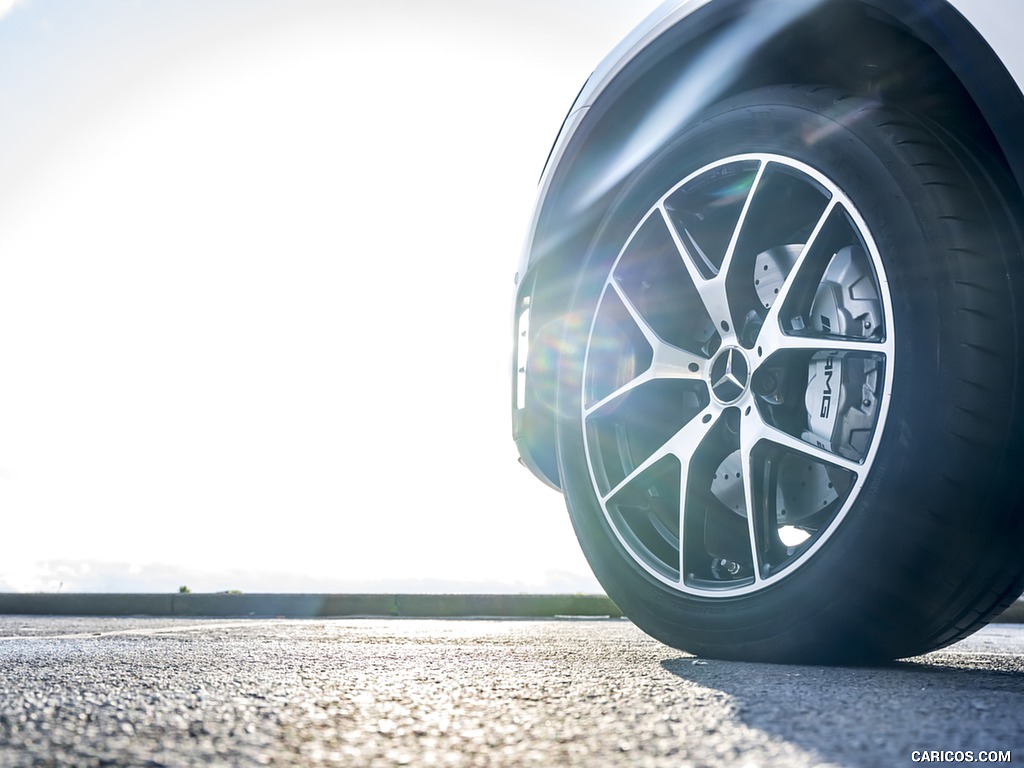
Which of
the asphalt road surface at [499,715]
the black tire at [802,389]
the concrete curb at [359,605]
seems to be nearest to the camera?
the asphalt road surface at [499,715]

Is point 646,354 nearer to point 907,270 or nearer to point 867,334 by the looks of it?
point 867,334

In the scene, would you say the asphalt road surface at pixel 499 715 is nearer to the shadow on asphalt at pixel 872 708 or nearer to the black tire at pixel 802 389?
the shadow on asphalt at pixel 872 708

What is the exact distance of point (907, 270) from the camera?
1962mm

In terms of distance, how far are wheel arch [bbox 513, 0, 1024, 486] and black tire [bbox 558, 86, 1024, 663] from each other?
0.43ft

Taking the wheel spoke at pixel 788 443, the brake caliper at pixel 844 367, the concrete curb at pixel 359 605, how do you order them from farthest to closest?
the concrete curb at pixel 359 605 → the brake caliper at pixel 844 367 → the wheel spoke at pixel 788 443

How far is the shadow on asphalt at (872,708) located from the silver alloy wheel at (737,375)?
1.19 ft

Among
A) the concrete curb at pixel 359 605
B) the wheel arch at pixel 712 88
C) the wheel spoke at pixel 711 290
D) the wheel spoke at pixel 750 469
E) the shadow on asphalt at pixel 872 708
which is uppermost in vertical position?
the wheel arch at pixel 712 88

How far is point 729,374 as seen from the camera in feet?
7.70

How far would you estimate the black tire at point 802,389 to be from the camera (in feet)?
6.23

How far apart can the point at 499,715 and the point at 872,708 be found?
0.56 m

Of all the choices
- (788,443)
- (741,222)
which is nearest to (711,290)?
(741,222)

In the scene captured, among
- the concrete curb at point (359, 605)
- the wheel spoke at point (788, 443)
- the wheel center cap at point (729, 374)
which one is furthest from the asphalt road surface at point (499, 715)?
the concrete curb at point (359, 605)

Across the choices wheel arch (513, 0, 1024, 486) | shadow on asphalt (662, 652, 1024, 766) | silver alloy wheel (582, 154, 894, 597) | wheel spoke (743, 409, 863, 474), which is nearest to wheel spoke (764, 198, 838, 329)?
silver alloy wheel (582, 154, 894, 597)

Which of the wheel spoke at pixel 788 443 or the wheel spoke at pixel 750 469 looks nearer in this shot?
the wheel spoke at pixel 788 443
